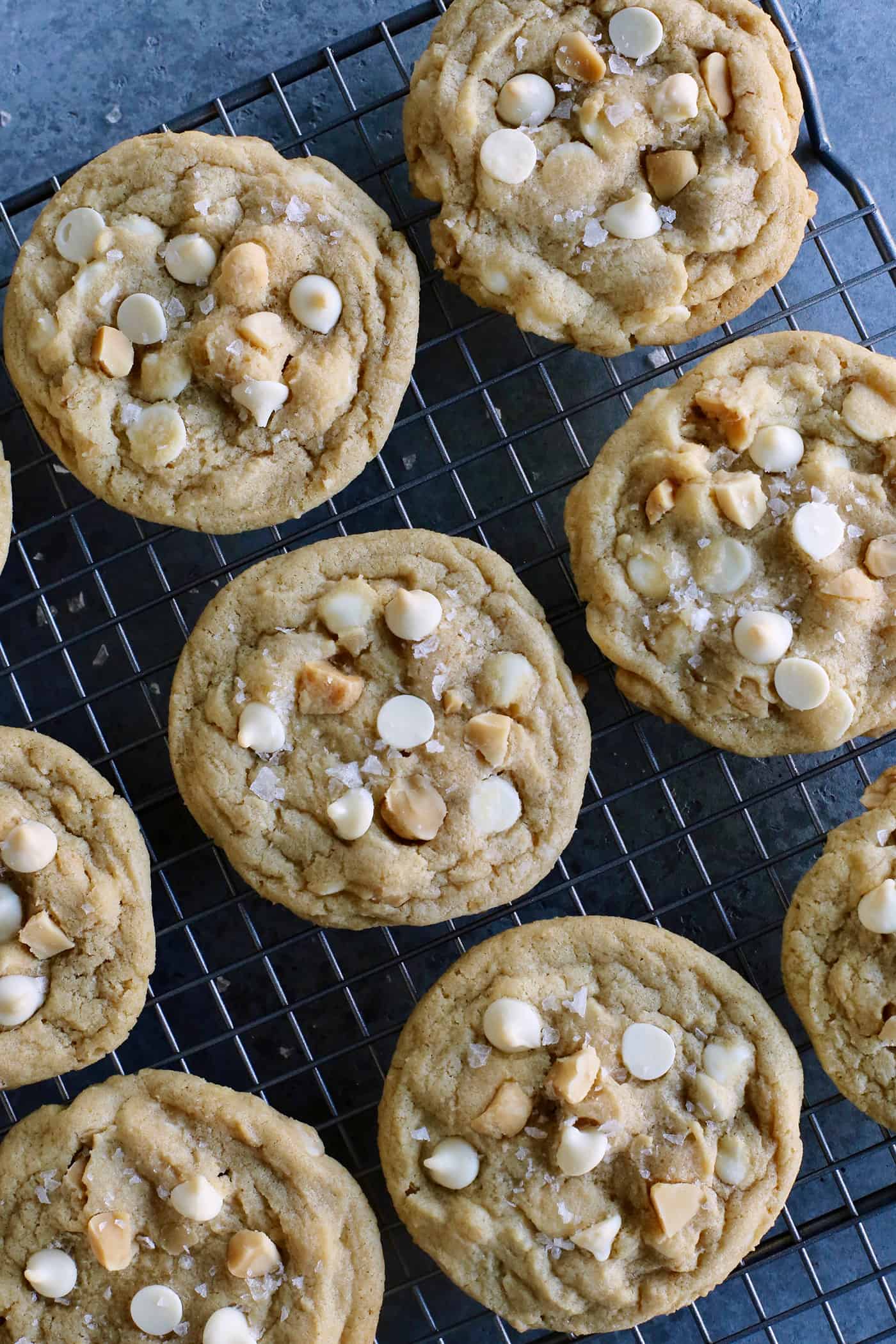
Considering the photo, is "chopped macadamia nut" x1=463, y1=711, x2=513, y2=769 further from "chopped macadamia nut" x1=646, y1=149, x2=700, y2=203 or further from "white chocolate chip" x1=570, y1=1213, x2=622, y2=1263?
"chopped macadamia nut" x1=646, y1=149, x2=700, y2=203

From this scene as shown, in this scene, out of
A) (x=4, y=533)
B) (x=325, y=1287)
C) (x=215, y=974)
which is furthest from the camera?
(x=215, y=974)

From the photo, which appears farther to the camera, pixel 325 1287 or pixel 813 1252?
pixel 813 1252

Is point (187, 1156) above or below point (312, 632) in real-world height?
below

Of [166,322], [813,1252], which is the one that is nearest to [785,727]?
[813,1252]

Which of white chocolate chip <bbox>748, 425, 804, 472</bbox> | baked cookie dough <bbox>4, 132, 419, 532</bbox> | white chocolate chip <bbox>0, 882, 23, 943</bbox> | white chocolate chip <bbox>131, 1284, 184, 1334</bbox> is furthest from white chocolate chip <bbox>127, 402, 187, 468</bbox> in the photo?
white chocolate chip <bbox>131, 1284, 184, 1334</bbox>

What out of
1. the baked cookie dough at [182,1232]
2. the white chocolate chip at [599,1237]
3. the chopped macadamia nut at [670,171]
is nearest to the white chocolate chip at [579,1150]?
the white chocolate chip at [599,1237]

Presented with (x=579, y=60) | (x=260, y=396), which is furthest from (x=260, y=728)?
(x=579, y=60)

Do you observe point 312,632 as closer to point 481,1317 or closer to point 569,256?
point 569,256
